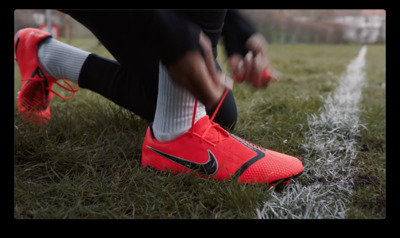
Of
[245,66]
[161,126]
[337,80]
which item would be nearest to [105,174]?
[161,126]

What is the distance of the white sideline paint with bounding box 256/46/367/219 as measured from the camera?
1.09m

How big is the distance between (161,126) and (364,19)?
548cm

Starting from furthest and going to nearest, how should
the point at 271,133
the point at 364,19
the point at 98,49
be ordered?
the point at 364,19 < the point at 98,49 < the point at 271,133

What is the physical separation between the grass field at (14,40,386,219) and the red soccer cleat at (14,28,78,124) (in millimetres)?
74

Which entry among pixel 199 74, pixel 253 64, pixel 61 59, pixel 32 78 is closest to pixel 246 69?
pixel 253 64

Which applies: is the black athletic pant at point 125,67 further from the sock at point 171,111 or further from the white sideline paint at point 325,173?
the white sideline paint at point 325,173

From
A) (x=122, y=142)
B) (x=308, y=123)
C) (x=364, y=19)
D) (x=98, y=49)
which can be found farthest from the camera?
(x=364, y=19)

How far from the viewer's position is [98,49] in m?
3.98

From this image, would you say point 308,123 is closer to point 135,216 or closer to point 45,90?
point 135,216

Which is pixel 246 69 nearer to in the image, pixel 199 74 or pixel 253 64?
pixel 253 64

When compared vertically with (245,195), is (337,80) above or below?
below

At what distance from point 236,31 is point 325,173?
58cm

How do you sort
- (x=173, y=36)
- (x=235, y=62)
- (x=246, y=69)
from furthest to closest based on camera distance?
(x=235, y=62) < (x=246, y=69) < (x=173, y=36)

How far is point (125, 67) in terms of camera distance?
150cm
